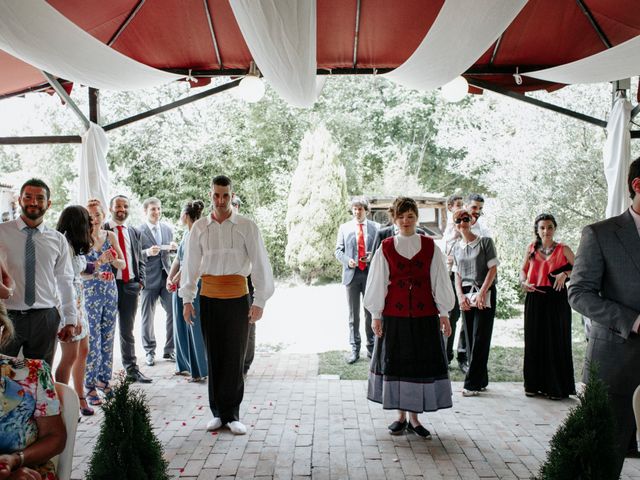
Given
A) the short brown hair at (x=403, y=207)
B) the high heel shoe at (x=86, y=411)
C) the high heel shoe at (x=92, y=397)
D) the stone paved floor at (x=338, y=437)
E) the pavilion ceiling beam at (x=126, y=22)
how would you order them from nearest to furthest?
the stone paved floor at (x=338, y=437) → the short brown hair at (x=403, y=207) → the high heel shoe at (x=86, y=411) → the high heel shoe at (x=92, y=397) → the pavilion ceiling beam at (x=126, y=22)

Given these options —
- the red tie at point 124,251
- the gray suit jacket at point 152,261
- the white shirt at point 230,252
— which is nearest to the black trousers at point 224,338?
the white shirt at point 230,252

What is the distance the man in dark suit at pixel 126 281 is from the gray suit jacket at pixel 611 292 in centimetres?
417

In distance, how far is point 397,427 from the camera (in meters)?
4.09

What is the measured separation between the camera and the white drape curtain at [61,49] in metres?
3.58

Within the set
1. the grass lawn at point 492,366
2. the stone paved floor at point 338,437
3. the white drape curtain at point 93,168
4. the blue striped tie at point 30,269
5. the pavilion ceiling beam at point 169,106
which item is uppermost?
the pavilion ceiling beam at point 169,106

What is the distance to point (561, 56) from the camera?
18.7ft

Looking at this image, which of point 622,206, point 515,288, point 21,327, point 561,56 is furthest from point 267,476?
point 515,288

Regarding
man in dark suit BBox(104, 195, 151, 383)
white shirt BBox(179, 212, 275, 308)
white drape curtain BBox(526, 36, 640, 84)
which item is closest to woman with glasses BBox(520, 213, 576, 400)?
white drape curtain BBox(526, 36, 640, 84)

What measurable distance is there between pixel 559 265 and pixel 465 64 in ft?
6.54

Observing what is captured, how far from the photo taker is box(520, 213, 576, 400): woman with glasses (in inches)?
195

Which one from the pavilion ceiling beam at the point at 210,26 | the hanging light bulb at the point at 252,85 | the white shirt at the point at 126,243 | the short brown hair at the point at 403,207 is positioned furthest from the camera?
the hanging light bulb at the point at 252,85

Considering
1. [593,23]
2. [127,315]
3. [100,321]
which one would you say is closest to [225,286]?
[100,321]

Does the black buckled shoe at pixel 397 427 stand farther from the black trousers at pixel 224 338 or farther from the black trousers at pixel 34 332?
the black trousers at pixel 34 332

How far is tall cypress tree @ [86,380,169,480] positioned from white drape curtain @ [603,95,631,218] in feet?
15.7
